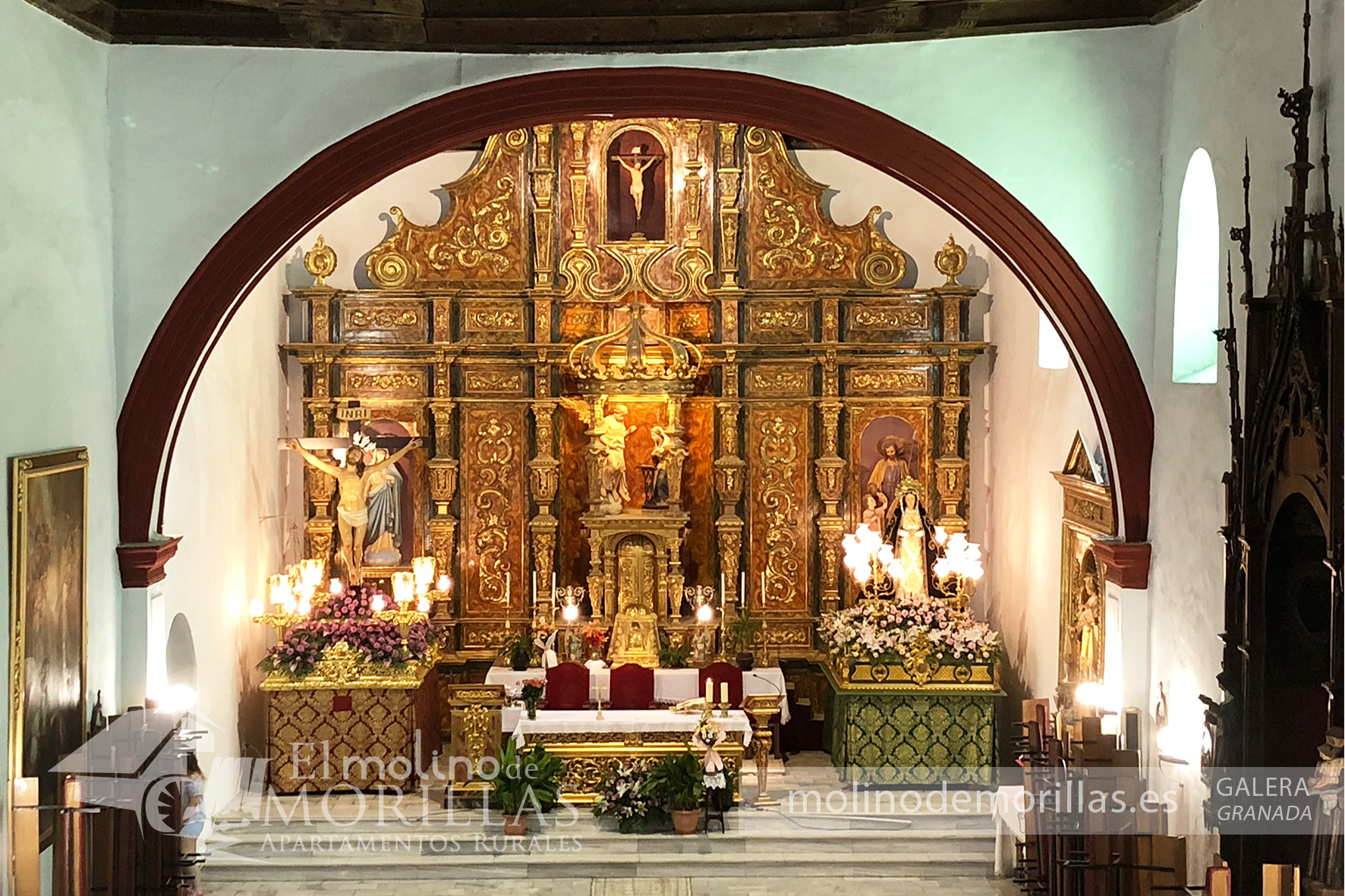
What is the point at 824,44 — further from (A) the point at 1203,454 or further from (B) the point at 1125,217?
(A) the point at 1203,454

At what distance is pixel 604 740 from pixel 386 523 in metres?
4.38

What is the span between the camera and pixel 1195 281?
10.1 m

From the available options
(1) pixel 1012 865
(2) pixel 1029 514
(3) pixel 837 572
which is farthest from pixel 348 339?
(1) pixel 1012 865

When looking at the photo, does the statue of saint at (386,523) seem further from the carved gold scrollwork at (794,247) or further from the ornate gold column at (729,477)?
the carved gold scrollwork at (794,247)

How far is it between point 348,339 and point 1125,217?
972cm

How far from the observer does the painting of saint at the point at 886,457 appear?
17438 millimetres

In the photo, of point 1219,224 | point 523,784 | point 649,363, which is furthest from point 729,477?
point 1219,224

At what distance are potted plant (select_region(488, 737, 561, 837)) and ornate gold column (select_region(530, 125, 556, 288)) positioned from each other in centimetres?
530

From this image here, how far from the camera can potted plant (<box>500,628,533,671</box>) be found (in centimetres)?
1619

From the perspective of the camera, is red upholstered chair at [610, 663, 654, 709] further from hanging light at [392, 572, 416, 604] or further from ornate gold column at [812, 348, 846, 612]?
ornate gold column at [812, 348, 846, 612]

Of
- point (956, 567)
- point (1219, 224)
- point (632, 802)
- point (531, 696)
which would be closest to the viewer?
point (1219, 224)

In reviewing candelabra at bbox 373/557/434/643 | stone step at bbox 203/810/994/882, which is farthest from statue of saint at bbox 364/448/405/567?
stone step at bbox 203/810/994/882

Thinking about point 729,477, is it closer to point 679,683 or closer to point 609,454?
point 609,454

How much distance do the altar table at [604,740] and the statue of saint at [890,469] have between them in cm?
407
